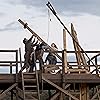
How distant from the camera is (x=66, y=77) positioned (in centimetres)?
2073

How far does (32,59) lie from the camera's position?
2036cm

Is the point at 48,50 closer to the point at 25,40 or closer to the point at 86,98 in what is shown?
the point at 25,40

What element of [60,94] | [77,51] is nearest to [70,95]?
[60,94]

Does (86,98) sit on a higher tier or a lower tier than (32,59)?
lower

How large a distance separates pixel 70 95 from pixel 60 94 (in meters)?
0.54

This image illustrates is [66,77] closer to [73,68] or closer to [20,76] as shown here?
[73,68]

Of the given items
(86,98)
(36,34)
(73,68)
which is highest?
(36,34)

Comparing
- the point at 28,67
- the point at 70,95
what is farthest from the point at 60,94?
the point at 28,67

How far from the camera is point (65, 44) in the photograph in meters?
20.7

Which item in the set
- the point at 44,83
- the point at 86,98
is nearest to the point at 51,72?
the point at 44,83

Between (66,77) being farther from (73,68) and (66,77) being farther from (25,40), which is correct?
(25,40)

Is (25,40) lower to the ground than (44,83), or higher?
higher

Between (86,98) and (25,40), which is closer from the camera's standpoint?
(25,40)

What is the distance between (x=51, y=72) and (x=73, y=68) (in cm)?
99
